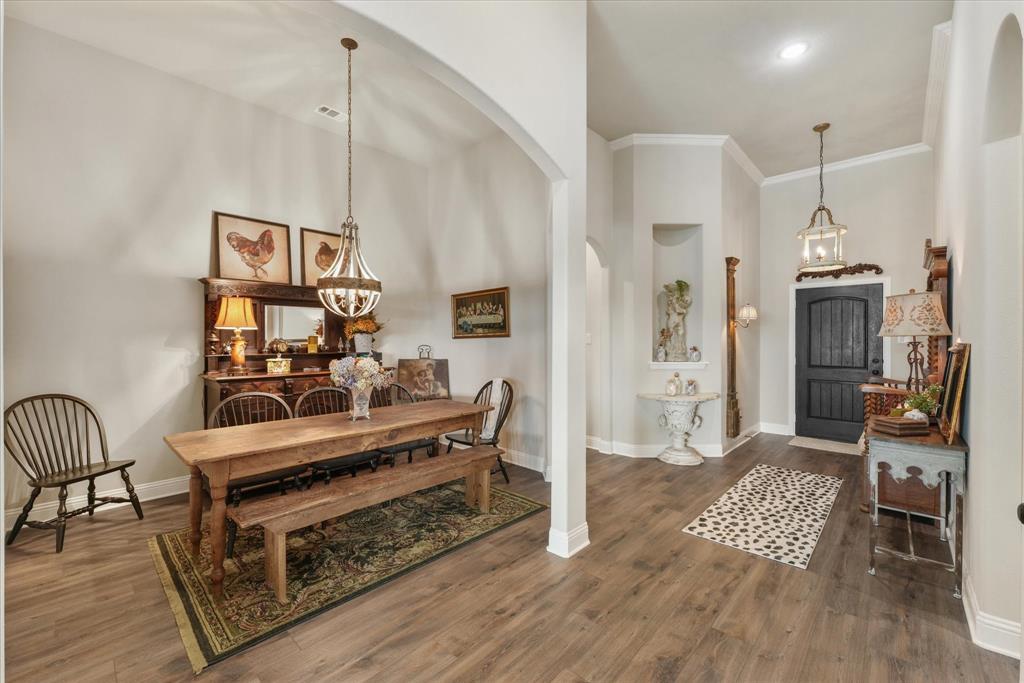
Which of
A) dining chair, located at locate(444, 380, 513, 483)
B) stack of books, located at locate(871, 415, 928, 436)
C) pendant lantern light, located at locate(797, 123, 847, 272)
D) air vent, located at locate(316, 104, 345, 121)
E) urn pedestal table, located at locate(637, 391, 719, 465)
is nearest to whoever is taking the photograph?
stack of books, located at locate(871, 415, 928, 436)

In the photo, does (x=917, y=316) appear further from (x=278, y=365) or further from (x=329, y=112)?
(x=329, y=112)

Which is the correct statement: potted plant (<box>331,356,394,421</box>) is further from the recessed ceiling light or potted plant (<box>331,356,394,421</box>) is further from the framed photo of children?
the recessed ceiling light

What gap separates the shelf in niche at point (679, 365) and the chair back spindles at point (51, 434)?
523cm

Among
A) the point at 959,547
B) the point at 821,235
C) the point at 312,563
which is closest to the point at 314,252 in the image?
the point at 312,563

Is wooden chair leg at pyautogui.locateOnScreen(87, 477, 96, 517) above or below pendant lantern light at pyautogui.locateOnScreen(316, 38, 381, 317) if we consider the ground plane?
below

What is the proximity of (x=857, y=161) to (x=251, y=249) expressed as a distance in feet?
23.8

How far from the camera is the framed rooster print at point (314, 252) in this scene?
203 inches

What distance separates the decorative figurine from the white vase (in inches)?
134

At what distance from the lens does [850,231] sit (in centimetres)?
605

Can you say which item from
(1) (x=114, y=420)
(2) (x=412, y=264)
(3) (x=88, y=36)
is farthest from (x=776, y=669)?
(3) (x=88, y=36)

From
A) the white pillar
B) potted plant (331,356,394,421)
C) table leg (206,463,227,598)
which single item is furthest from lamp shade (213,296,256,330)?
the white pillar

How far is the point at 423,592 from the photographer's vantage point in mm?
2707

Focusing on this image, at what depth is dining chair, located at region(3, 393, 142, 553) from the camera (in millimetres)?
3385

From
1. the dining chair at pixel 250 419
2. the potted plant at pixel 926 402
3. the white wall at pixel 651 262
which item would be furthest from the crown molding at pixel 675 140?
the dining chair at pixel 250 419
